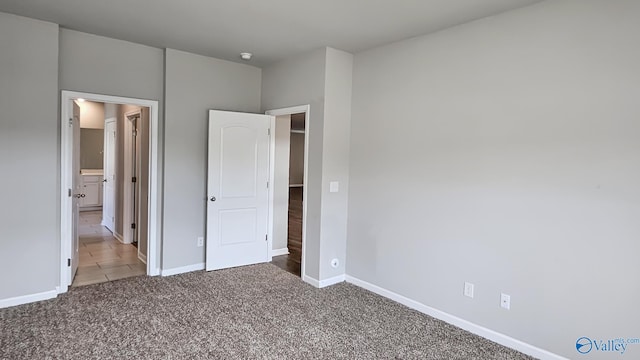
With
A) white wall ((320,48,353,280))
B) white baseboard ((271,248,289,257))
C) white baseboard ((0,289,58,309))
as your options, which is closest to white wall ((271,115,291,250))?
white baseboard ((271,248,289,257))

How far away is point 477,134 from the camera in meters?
3.11

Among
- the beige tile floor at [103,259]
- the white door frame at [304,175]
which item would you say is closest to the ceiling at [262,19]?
the white door frame at [304,175]

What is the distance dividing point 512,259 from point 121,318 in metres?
3.31

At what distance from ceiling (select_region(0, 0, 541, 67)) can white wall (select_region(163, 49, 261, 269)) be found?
0.44 m

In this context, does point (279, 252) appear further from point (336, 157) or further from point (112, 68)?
point (112, 68)

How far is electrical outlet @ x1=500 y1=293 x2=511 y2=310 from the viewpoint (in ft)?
9.53

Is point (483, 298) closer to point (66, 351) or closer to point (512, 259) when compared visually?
point (512, 259)

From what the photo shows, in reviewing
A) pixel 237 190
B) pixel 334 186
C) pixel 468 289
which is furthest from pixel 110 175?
pixel 468 289

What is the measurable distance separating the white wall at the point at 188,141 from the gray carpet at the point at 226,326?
61cm

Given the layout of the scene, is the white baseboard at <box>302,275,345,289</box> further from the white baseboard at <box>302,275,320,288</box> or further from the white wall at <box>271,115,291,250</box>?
the white wall at <box>271,115,291,250</box>

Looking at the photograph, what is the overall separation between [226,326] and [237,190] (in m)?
1.97

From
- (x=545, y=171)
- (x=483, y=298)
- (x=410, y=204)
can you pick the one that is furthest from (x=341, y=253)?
(x=545, y=171)

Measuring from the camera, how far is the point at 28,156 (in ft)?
11.3

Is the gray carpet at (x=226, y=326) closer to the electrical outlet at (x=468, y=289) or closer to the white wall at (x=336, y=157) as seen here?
the electrical outlet at (x=468, y=289)
